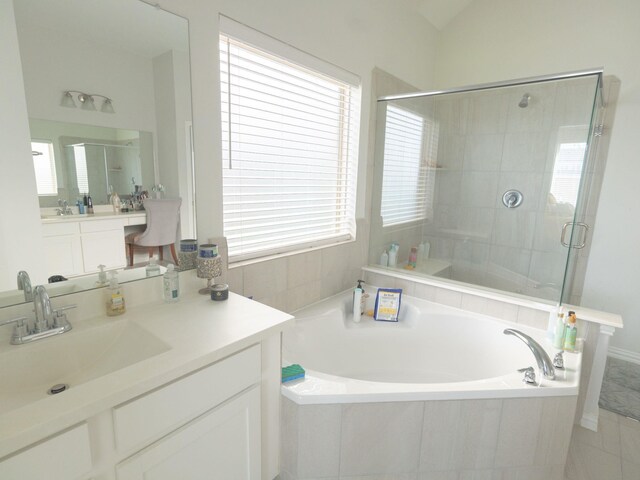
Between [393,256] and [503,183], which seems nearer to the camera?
[503,183]

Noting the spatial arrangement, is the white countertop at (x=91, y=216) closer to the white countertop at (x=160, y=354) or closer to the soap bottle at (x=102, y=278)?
the soap bottle at (x=102, y=278)

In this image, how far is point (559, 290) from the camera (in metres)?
2.16

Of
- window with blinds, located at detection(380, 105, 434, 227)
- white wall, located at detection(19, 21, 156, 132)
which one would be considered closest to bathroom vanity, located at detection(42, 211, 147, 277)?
white wall, located at detection(19, 21, 156, 132)

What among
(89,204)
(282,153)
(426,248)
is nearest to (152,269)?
(89,204)

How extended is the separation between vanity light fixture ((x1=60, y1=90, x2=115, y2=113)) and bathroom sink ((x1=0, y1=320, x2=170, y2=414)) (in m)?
0.76

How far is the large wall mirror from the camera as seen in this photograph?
1105 millimetres

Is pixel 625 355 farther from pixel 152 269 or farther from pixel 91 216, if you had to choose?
pixel 91 216

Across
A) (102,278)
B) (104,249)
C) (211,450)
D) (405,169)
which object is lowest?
(211,450)

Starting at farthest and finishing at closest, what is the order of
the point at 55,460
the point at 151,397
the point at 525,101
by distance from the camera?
the point at 525,101
the point at 151,397
the point at 55,460

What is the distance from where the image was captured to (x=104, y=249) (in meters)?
1.32

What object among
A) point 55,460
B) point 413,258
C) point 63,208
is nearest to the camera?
point 55,460

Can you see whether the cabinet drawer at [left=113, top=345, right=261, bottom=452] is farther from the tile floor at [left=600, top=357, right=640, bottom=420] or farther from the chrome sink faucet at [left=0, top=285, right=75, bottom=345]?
the tile floor at [left=600, top=357, right=640, bottom=420]

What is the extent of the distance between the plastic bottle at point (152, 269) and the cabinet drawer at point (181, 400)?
1.89 feet

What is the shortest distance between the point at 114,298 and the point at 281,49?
1436 millimetres
